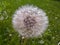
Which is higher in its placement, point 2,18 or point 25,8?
point 25,8

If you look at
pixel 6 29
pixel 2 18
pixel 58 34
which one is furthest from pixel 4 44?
pixel 58 34

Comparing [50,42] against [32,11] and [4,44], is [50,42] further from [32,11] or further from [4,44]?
[32,11]

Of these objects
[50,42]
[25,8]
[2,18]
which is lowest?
[50,42]

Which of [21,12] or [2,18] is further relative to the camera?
[2,18]

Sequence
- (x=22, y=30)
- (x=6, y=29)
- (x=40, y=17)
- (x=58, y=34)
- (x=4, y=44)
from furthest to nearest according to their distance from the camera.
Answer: (x=58, y=34), (x=6, y=29), (x=4, y=44), (x=40, y=17), (x=22, y=30)

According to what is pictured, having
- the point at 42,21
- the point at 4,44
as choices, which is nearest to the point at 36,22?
the point at 42,21

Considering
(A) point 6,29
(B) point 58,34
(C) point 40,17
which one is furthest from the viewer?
(B) point 58,34
